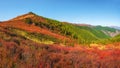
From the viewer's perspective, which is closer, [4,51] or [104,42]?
[4,51]

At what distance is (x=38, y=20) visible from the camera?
6438cm

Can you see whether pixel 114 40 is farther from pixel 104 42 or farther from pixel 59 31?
pixel 59 31

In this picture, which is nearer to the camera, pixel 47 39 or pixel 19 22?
pixel 47 39

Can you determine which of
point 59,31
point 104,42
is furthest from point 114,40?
point 59,31

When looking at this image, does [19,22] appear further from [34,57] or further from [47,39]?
[34,57]

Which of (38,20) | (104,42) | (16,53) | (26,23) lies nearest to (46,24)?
(38,20)

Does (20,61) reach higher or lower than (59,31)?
higher

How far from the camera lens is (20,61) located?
883cm

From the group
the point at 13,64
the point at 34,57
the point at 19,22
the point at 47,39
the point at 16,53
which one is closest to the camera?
the point at 13,64

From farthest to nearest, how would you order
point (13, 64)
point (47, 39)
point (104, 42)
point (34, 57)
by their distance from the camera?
1. point (104, 42)
2. point (47, 39)
3. point (34, 57)
4. point (13, 64)

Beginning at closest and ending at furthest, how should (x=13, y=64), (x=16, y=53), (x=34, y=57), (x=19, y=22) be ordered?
1. (x=13, y=64)
2. (x=34, y=57)
3. (x=16, y=53)
4. (x=19, y=22)

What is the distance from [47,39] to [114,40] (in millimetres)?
12309

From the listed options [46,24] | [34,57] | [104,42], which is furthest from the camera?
[46,24]

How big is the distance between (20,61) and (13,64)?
37 cm
